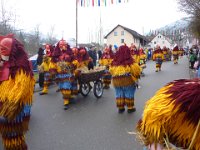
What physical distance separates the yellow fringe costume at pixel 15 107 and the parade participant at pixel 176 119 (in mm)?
2124

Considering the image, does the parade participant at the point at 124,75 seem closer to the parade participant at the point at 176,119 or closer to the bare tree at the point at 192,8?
the parade participant at the point at 176,119

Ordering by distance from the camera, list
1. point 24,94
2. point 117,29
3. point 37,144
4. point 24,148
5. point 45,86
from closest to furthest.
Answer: point 24,94, point 24,148, point 37,144, point 45,86, point 117,29

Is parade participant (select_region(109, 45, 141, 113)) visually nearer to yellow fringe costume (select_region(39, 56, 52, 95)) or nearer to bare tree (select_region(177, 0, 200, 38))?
yellow fringe costume (select_region(39, 56, 52, 95))

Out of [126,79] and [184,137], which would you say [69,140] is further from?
[184,137]

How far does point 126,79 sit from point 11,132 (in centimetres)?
458

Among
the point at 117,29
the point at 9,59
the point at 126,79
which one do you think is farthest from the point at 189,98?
the point at 117,29

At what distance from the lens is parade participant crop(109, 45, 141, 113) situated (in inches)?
320

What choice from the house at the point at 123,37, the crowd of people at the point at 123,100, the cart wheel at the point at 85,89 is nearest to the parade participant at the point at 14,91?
the crowd of people at the point at 123,100

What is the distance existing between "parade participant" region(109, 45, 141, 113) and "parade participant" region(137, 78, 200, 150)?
19.6ft

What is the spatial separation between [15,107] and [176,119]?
233 centimetres

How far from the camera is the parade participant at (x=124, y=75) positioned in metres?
8.12

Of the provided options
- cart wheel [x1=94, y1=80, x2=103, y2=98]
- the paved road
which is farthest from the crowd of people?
cart wheel [x1=94, y1=80, x2=103, y2=98]

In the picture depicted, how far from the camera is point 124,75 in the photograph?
8.09 meters

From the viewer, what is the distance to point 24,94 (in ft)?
12.6
